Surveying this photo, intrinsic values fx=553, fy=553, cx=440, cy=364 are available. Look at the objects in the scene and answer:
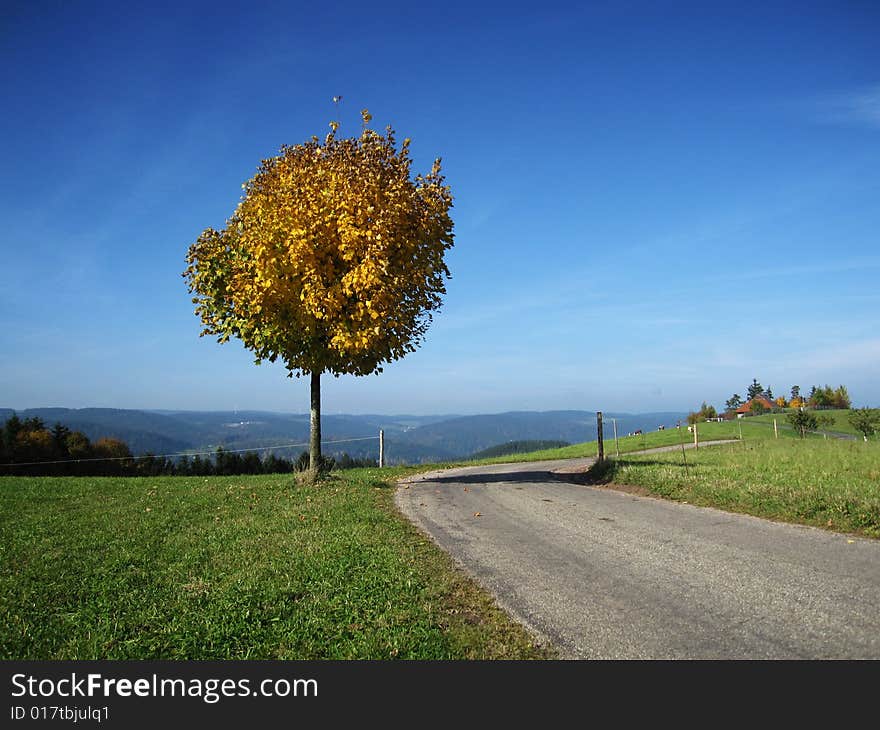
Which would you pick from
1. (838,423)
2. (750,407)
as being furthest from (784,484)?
(750,407)

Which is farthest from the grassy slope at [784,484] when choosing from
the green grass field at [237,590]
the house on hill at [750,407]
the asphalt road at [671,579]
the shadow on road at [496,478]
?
the house on hill at [750,407]

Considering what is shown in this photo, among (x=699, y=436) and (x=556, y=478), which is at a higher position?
(x=556, y=478)

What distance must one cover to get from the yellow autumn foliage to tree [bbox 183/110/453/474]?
3 centimetres

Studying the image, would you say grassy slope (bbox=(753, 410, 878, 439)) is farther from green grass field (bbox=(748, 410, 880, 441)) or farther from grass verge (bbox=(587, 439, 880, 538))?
grass verge (bbox=(587, 439, 880, 538))

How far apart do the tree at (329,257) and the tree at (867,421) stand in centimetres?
4352

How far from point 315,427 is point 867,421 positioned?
1814 inches

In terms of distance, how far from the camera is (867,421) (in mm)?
44000

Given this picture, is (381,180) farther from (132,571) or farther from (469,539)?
(132,571)

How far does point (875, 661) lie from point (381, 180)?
14367 millimetres

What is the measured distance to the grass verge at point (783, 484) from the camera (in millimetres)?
10133

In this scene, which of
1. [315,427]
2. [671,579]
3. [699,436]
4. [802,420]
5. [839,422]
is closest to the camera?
[671,579]

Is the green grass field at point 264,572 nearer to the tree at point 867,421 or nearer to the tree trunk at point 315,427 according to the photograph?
the tree trunk at point 315,427

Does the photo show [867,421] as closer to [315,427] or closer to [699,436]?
[699,436]

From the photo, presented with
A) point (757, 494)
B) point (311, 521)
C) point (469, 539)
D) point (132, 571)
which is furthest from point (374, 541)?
point (757, 494)
